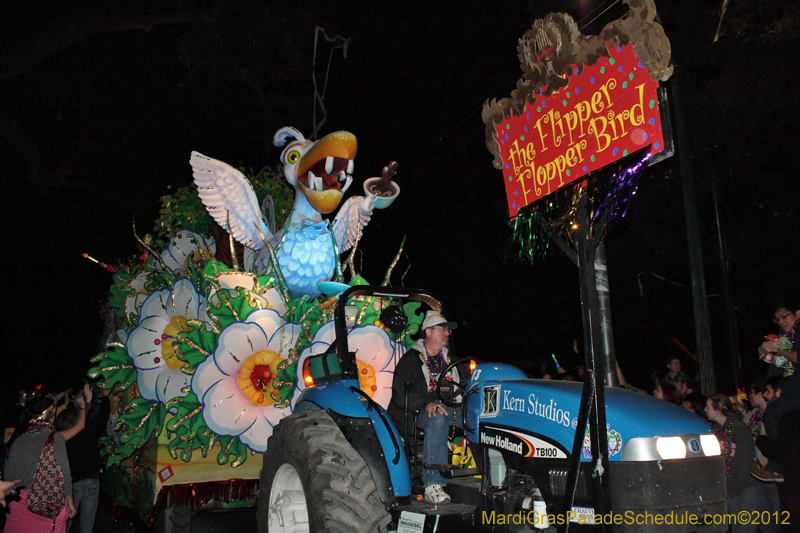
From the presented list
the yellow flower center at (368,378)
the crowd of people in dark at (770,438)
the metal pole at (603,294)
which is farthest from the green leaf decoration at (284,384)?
the crowd of people in dark at (770,438)

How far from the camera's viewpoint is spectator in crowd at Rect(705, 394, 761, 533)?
5.73 meters

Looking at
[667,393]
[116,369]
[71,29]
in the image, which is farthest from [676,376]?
[71,29]

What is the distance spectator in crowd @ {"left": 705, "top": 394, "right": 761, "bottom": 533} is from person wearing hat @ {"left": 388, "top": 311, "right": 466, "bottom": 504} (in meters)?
2.73

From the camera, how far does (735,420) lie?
19.4 feet

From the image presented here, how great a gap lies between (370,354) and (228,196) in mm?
2996

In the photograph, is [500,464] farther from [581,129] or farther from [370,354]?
[370,354]

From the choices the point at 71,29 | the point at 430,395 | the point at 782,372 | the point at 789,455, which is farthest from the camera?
the point at 71,29

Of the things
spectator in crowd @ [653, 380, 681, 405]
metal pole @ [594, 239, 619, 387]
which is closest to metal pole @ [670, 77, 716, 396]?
spectator in crowd @ [653, 380, 681, 405]

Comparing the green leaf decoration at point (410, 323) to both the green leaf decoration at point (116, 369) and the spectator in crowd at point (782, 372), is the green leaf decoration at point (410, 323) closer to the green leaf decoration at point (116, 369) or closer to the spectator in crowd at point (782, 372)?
the green leaf decoration at point (116, 369)

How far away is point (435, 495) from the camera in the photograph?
432 cm

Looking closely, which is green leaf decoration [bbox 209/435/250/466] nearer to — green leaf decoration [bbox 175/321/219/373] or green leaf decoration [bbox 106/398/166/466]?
green leaf decoration [bbox 106/398/166/466]

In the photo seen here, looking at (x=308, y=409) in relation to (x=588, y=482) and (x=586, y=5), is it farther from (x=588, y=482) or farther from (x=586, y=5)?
(x=586, y=5)

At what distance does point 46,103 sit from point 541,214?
11.0 m

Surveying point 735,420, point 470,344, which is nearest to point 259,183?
point 735,420
